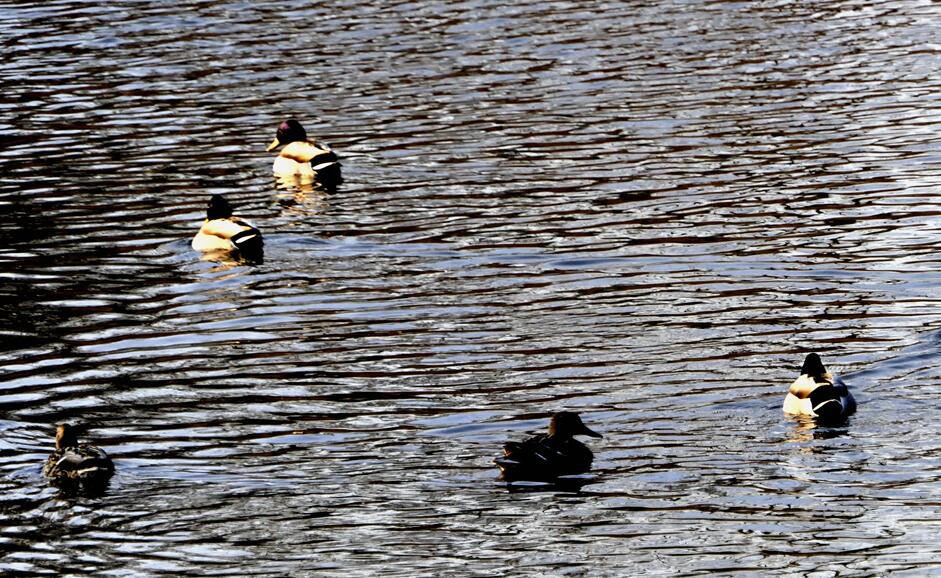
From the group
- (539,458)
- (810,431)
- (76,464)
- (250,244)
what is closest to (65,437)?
(76,464)

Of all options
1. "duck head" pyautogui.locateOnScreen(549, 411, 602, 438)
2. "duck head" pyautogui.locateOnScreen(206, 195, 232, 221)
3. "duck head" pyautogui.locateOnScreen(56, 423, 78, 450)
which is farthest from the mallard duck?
"duck head" pyautogui.locateOnScreen(206, 195, 232, 221)

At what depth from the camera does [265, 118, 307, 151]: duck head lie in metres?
29.5

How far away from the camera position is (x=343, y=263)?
23.0m

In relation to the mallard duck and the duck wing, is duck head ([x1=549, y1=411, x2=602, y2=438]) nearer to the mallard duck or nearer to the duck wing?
the duck wing

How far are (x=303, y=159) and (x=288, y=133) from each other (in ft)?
6.77

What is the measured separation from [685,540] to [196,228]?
45.2 feet

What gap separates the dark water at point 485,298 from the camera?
1406 centimetres

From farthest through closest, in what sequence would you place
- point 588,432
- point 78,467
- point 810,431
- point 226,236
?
point 226,236
point 810,431
point 588,432
point 78,467

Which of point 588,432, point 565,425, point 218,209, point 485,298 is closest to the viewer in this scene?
point 565,425

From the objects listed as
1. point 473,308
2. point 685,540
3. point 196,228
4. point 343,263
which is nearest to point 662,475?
point 685,540

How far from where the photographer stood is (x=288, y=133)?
98.0ft

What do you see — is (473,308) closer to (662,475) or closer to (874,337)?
(874,337)

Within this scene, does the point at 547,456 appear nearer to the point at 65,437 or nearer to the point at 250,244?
the point at 65,437

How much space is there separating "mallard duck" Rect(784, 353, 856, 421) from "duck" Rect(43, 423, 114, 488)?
252 inches
